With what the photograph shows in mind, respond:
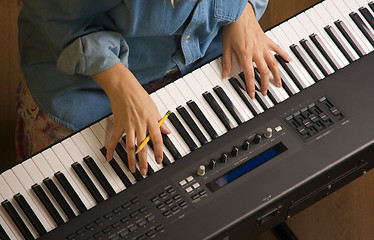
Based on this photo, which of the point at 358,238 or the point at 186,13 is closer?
the point at 186,13

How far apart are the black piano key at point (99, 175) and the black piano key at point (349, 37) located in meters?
0.75

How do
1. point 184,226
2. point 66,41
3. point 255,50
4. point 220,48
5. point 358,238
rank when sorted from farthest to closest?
1. point 358,238
2. point 220,48
3. point 255,50
4. point 66,41
5. point 184,226

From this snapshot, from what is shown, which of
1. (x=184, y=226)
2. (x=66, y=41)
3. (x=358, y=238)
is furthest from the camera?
(x=358, y=238)

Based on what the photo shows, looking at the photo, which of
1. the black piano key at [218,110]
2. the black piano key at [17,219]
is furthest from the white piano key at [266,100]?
the black piano key at [17,219]

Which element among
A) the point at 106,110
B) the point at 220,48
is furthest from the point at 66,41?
the point at 220,48

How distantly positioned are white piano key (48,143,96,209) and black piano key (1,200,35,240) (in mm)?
139

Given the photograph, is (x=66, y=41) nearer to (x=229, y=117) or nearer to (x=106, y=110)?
(x=106, y=110)

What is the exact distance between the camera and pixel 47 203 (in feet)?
4.65

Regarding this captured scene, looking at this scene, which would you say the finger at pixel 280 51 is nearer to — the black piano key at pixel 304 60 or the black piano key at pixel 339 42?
the black piano key at pixel 304 60

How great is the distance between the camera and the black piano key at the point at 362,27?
5.39 ft

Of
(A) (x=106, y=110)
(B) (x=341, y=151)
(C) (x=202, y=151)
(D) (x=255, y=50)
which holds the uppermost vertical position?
(A) (x=106, y=110)

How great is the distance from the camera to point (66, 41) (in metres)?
1.48

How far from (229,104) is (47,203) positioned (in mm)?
511

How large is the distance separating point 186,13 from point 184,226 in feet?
1.71
